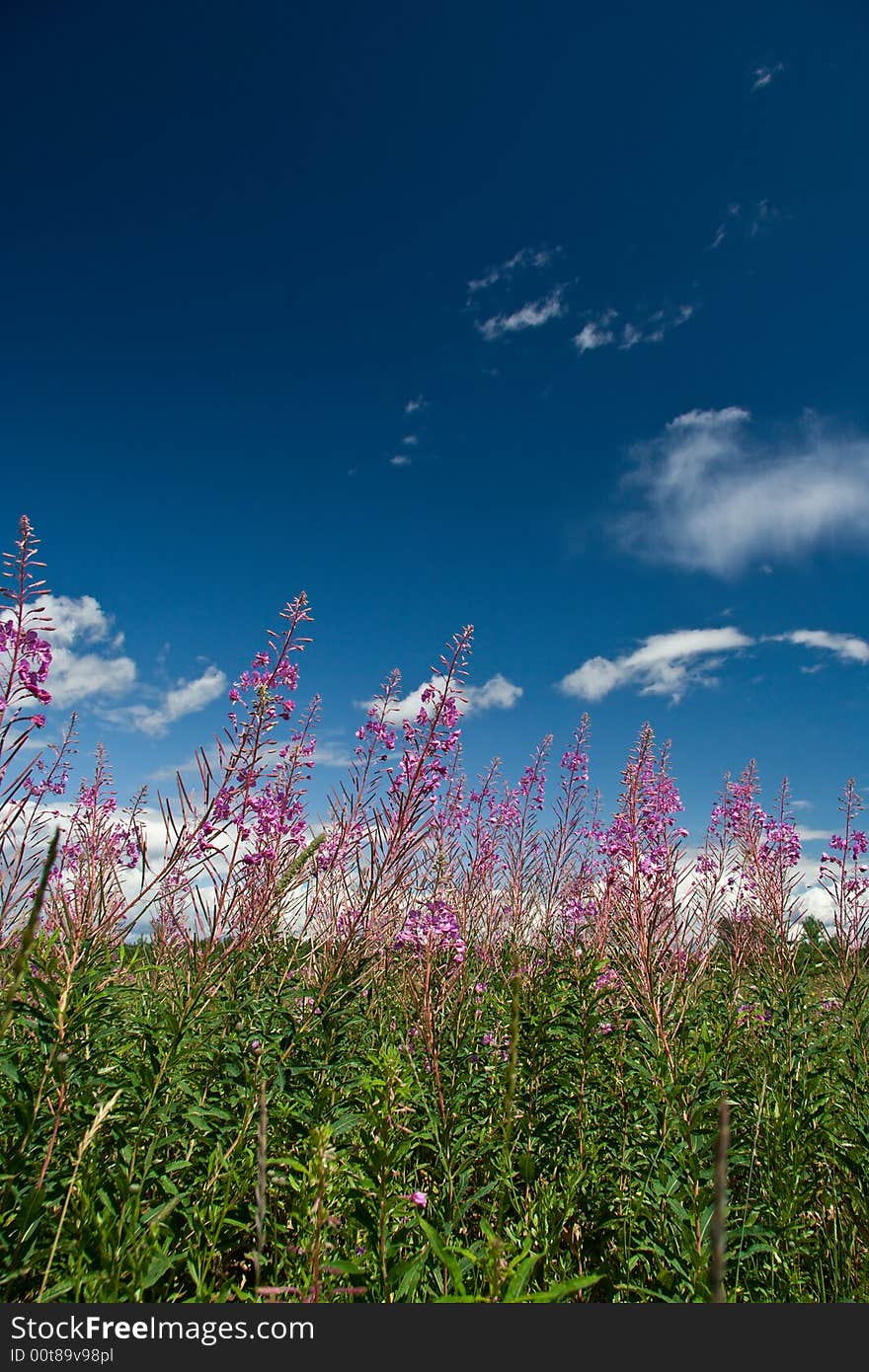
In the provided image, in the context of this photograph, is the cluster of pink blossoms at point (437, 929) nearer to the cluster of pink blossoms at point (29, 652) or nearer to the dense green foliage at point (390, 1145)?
the dense green foliage at point (390, 1145)

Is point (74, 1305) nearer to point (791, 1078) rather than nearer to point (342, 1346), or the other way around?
point (342, 1346)

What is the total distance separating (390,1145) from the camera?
271 cm

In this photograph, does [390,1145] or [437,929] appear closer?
[390,1145]

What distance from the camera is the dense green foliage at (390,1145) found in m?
2.57

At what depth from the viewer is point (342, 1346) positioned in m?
2.01

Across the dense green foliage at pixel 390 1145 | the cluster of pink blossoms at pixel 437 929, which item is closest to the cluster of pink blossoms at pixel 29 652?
the dense green foliage at pixel 390 1145

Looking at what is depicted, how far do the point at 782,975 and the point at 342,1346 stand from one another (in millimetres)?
4485

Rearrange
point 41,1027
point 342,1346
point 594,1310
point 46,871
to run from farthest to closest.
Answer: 1. point 41,1027
2. point 594,1310
3. point 342,1346
4. point 46,871

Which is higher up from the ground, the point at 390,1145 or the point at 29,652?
the point at 29,652

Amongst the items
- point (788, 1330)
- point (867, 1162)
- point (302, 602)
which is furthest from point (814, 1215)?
point (302, 602)

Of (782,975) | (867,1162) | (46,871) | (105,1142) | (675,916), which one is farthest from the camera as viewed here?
(782,975)

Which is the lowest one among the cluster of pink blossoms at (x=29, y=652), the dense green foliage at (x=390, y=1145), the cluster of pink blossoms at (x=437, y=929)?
the dense green foliage at (x=390, y=1145)

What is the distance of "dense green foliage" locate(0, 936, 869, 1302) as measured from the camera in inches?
101

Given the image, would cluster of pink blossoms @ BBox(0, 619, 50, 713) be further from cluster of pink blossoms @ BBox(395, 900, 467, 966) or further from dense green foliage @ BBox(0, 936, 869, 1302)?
cluster of pink blossoms @ BBox(395, 900, 467, 966)
